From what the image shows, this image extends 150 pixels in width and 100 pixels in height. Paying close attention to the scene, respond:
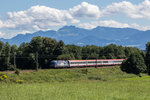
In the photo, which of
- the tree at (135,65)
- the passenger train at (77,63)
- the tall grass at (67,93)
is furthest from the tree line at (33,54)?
the tall grass at (67,93)

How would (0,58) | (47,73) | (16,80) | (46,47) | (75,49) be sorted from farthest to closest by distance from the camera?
(75,49) < (46,47) < (0,58) < (47,73) < (16,80)

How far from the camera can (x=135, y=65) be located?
227ft

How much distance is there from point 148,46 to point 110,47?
21.7 metres

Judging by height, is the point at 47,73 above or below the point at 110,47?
below

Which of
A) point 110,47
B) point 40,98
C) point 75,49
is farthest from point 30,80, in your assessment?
point 110,47

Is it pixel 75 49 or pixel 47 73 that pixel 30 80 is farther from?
pixel 75 49

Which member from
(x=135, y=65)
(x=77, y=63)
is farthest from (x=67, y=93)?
(x=135, y=65)

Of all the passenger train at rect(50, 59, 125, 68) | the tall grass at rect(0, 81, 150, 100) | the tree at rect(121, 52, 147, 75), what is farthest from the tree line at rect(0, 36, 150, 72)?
the tall grass at rect(0, 81, 150, 100)

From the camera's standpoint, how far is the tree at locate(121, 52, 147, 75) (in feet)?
227

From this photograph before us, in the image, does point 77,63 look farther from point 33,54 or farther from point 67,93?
point 67,93

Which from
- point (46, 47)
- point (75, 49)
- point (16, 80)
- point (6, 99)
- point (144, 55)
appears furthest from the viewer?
point (75, 49)

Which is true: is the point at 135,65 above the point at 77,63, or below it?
below

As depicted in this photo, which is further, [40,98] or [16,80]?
[16,80]

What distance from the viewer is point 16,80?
4278 centimetres
